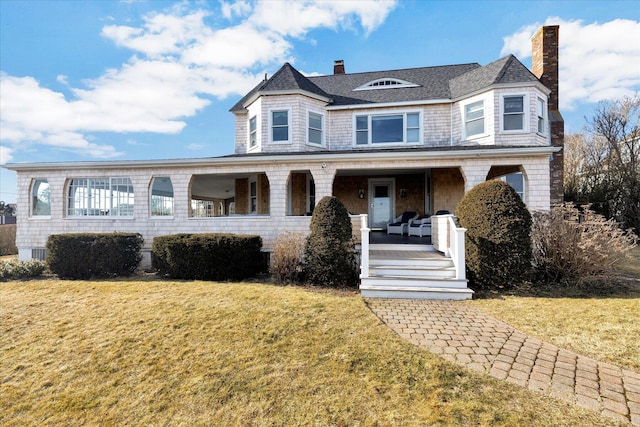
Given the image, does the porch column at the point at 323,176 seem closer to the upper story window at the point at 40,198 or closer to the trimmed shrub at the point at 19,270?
the trimmed shrub at the point at 19,270

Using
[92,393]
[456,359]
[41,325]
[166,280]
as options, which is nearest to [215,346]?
[92,393]

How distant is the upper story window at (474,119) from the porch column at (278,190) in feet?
26.6

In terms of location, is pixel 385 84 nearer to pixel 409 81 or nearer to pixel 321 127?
pixel 409 81

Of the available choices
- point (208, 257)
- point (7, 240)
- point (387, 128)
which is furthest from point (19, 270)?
point (387, 128)

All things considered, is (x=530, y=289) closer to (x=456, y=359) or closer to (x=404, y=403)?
(x=456, y=359)

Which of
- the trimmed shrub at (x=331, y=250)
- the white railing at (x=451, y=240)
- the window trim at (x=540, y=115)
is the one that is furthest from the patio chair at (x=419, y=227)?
the window trim at (x=540, y=115)

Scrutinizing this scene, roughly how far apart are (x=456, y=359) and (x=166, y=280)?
7.91 meters

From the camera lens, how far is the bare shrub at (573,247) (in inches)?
290

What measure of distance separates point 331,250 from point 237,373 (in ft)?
14.4

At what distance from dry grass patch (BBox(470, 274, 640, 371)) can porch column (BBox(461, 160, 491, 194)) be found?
12.3 feet

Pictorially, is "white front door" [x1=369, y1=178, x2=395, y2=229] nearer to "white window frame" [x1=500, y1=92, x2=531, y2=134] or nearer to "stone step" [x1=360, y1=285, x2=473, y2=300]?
"white window frame" [x1=500, y1=92, x2=531, y2=134]

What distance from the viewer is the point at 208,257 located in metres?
8.66

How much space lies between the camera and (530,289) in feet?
23.9

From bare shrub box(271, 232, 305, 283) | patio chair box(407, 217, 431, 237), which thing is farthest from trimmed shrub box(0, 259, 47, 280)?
patio chair box(407, 217, 431, 237)
